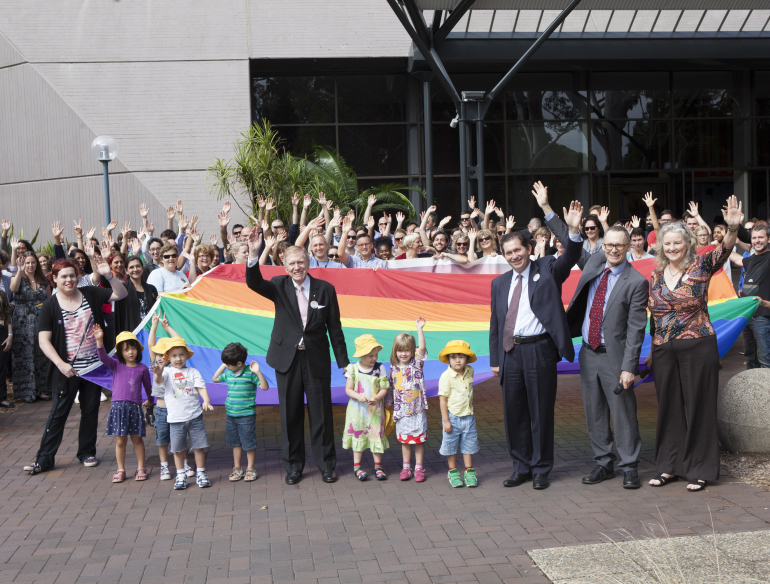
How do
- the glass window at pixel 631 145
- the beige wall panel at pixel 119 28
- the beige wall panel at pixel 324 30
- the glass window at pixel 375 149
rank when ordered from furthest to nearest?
the glass window at pixel 631 145 < the glass window at pixel 375 149 < the beige wall panel at pixel 324 30 < the beige wall panel at pixel 119 28

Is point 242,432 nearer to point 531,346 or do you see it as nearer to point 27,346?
point 531,346

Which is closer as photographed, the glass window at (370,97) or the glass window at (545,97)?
the glass window at (370,97)

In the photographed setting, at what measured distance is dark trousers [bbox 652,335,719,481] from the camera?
571cm

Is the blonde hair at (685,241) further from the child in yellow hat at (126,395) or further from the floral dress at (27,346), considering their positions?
the floral dress at (27,346)

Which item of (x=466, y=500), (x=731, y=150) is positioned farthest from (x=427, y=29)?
(x=466, y=500)

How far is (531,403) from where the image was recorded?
597 centimetres

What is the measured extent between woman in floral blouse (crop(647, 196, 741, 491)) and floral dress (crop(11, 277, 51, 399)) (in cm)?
752

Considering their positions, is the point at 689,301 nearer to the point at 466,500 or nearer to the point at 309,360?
the point at 466,500

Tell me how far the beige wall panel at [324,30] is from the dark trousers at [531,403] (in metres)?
13.6

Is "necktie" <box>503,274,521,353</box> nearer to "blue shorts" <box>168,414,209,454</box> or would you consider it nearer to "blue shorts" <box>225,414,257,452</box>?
"blue shorts" <box>225,414,257,452</box>

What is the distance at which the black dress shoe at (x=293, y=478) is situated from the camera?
6148 millimetres

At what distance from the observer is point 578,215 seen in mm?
5836

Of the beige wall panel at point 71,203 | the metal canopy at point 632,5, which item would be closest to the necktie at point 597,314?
the metal canopy at point 632,5

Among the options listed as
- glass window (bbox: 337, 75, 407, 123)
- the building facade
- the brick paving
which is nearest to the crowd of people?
the brick paving
